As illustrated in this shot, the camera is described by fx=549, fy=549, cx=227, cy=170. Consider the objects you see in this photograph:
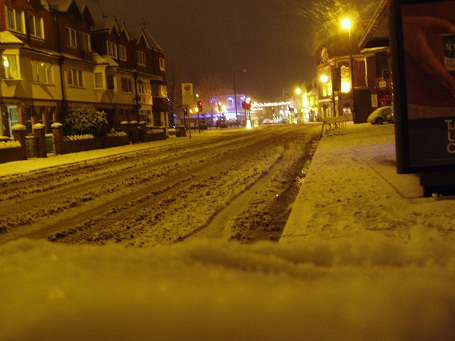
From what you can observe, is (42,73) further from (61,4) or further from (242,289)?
(242,289)

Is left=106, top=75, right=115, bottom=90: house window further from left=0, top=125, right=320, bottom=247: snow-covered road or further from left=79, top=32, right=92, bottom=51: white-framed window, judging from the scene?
left=0, top=125, right=320, bottom=247: snow-covered road

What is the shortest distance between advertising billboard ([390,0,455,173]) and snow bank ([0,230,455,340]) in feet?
9.23

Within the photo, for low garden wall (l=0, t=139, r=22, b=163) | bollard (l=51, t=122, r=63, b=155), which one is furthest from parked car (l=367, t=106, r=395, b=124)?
low garden wall (l=0, t=139, r=22, b=163)

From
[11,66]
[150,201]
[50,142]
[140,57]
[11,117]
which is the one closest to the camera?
[150,201]

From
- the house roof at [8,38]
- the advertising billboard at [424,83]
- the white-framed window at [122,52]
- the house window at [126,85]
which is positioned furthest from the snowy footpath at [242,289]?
the white-framed window at [122,52]

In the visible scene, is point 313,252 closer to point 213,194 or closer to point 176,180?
point 213,194

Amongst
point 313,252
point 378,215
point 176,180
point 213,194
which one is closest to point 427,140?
point 378,215

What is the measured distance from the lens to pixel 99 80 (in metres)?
41.3

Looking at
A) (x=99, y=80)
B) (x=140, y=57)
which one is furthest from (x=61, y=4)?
(x=140, y=57)

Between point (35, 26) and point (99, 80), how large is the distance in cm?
836

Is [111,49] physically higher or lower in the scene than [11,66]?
higher

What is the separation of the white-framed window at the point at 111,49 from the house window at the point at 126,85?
2.21 meters

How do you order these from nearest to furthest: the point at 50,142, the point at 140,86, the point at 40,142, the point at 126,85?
the point at 40,142 < the point at 50,142 < the point at 126,85 < the point at 140,86

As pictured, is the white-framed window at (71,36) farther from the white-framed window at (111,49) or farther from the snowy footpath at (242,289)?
the snowy footpath at (242,289)
